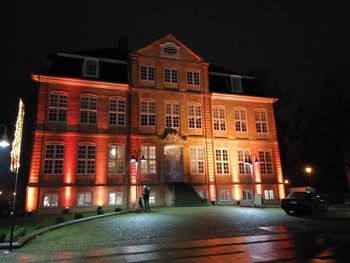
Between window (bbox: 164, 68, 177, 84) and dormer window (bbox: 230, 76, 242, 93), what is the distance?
6.27 metres

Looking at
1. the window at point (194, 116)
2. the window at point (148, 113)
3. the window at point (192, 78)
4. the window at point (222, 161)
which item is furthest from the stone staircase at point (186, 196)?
the window at point (192, 78)

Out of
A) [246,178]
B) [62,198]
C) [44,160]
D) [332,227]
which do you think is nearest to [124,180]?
[62,198]

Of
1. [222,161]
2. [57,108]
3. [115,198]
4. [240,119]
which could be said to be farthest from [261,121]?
[57,108]

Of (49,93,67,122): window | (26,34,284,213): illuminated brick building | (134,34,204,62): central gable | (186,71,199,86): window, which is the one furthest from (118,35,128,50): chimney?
(49,93,67,122): window

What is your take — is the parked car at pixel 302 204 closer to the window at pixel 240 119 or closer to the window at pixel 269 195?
the window at pixel 269 195

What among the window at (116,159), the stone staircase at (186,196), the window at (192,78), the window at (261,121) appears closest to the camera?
the stone staircase at (186,196)

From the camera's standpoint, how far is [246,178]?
26.4 metres

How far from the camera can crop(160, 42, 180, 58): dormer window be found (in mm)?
26500

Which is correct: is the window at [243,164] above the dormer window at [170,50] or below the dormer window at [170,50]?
below

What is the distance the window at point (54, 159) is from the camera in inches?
839

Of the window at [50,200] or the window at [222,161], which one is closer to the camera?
the window at [50,200]

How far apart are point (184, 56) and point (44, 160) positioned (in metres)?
15.5

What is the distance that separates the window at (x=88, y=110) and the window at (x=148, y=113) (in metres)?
4.02

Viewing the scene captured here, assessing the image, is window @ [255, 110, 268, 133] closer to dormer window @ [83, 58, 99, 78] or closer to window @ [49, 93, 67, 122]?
dormer window @ [83, 58, 99, 78]
